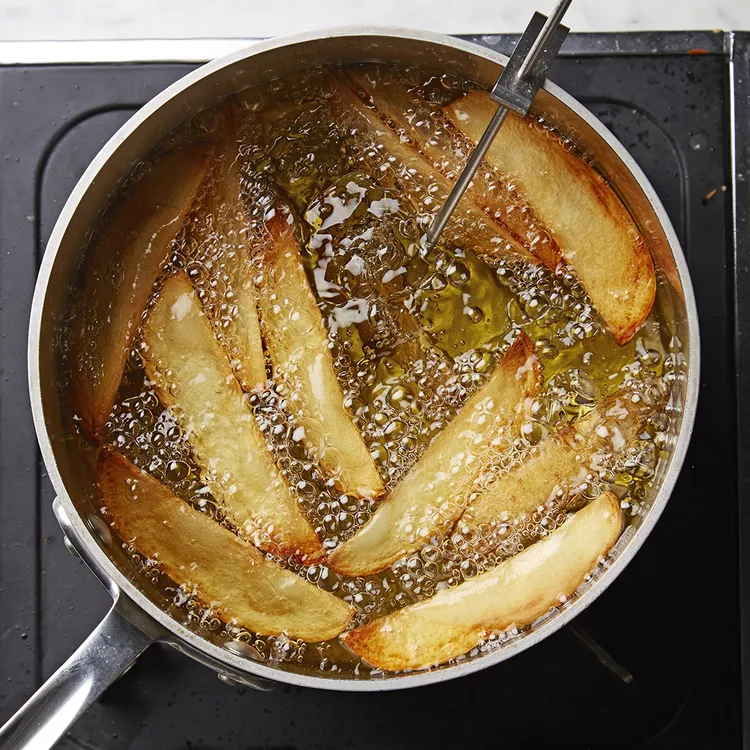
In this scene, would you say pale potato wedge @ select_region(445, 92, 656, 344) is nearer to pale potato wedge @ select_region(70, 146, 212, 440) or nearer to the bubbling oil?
the bubbling oil

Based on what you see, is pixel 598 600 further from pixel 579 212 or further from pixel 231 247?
pixel 231 247

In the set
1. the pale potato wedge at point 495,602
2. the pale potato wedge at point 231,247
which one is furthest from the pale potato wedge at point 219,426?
the pale potato wedge at point 495,602

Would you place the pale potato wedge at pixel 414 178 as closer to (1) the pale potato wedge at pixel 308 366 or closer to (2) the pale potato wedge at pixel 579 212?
(2) the pale potato wedge at pixel 579 212

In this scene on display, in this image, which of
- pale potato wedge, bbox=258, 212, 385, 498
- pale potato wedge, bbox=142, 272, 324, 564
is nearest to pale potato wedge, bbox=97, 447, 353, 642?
pale potato wedge, bbox=142, 272, 324, 564

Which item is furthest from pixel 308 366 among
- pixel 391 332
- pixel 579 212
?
pixel 579 212

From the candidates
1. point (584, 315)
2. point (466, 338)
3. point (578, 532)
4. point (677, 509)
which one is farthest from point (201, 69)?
point (677, 509)
